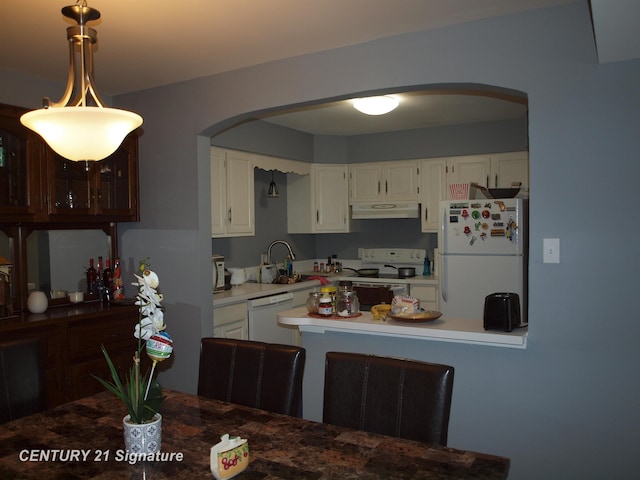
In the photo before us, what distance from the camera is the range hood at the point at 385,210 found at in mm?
5379

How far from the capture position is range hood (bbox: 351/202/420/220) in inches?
212

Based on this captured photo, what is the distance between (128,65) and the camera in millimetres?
3258

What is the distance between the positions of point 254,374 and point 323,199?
364 centimetres

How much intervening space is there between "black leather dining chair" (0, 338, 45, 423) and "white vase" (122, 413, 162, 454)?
829 millimetres

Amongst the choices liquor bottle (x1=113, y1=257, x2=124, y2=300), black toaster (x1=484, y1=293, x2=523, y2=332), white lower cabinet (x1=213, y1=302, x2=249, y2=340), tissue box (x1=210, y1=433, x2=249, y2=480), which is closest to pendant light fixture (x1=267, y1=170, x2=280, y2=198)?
white lower cabinet (x1=213, y1=302, x2=249, y2=340)

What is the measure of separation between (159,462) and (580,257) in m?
1.93

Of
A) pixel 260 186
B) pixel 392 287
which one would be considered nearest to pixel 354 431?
pixel 392 287

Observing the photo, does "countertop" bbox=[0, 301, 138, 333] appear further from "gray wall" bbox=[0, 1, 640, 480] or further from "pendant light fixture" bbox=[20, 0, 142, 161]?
"gray wall" bbox=[0, 1, 640, 480]

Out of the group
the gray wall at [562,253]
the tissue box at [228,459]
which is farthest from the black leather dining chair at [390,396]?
the gray wall at [562,253]

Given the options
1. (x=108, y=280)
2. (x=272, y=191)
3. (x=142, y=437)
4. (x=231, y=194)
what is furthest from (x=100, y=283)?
(x=142, y=437)

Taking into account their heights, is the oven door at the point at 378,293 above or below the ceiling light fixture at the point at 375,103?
below

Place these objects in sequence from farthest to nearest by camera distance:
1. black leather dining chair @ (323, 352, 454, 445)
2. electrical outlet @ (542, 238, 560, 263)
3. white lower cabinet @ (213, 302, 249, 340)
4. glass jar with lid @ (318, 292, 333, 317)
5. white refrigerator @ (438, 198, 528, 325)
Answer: white lower cabinet @ (213, 302, 249, 340), white refrigerator @ (438, 198, 528, 325), glass jar with lid @ (318, 292, 333, 317), electrical outlet @ (542, 238, 560, 263), black leather dining chair @ (323, 352, 454, 445)

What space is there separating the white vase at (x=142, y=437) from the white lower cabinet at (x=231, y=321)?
2.40 meters

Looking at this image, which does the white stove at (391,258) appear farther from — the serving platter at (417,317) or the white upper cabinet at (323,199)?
the serving platter at (417,317)
